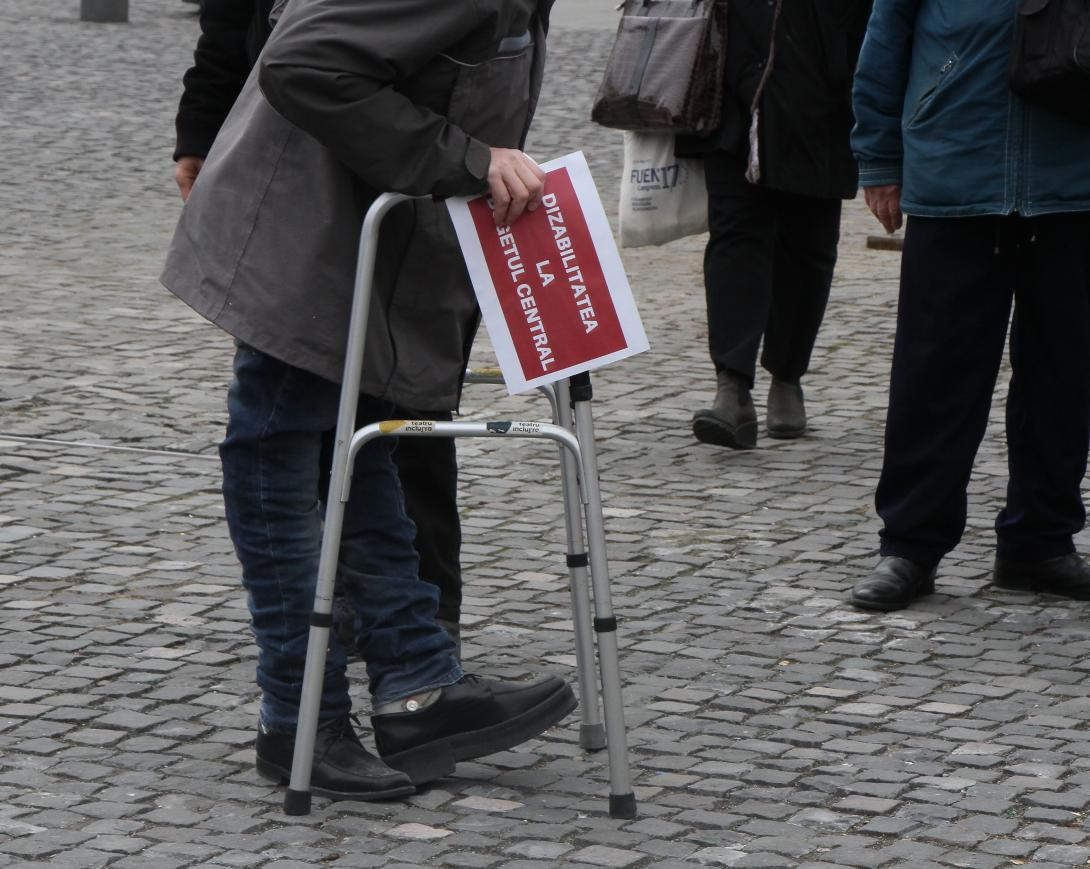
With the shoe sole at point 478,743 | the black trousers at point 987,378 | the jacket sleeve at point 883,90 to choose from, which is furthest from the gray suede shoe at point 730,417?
the shoe sole at point 478,743

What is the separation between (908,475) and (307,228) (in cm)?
207

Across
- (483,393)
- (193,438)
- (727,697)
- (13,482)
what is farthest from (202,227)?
(483,393)

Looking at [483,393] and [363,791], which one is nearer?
[363,791]

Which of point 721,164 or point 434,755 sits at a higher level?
point 721,164

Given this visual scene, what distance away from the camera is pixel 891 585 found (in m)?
5.05

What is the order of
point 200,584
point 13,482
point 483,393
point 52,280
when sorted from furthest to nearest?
point 52,280, point 483,393, point 13,482, point 200,584

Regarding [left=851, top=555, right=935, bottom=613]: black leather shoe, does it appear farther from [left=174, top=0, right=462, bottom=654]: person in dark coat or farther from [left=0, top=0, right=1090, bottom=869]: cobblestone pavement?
[left=174, top=0, right=462, bottom=654]: person in dark coat

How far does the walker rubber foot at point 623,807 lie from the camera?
371 cm

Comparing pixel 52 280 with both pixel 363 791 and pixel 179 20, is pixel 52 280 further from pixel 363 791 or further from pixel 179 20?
pixel 179 20

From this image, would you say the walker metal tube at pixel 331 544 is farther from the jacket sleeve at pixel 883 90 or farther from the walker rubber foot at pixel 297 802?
the jacket sleeve at pixel 883 90

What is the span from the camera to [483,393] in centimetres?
755

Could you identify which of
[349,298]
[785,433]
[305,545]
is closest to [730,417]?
[785,433]

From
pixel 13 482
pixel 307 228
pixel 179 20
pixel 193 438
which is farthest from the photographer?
pixel 179 20

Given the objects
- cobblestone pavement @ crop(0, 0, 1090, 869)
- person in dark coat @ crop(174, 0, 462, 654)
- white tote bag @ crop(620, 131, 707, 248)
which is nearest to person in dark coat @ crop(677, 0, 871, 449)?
white tote bag @ crop(620, 131, 707, 248)
